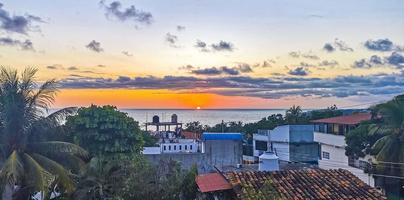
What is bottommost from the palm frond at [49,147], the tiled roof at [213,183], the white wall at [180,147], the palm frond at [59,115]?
the white wall at [180,147]

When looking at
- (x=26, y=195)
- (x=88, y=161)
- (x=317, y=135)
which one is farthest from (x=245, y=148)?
(x=26, y=195)

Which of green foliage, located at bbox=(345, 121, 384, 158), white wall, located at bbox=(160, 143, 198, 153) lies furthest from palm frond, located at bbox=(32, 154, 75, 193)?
white wall, located at bbox=(160, 143, 198, 153)

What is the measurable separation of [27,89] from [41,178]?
368 centimetres

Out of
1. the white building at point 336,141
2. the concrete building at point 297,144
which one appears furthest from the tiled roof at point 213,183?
the concrete building at point 297,144

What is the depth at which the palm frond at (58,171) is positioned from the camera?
18250 mm

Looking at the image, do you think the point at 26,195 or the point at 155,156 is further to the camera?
the point at 155,156

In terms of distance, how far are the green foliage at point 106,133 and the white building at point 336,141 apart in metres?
16.1

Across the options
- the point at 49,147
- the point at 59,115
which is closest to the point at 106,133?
the point at 59,115

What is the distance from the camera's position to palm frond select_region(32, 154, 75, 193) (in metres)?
18.2

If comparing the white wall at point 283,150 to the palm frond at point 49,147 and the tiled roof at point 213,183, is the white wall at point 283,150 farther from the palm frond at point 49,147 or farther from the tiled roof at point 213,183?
the palm frond at point 49,147

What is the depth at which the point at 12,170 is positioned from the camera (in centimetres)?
1641

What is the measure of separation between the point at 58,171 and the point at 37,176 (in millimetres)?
1103

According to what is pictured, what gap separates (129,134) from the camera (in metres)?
33.7

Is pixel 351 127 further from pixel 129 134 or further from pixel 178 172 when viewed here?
pixel 178 172
